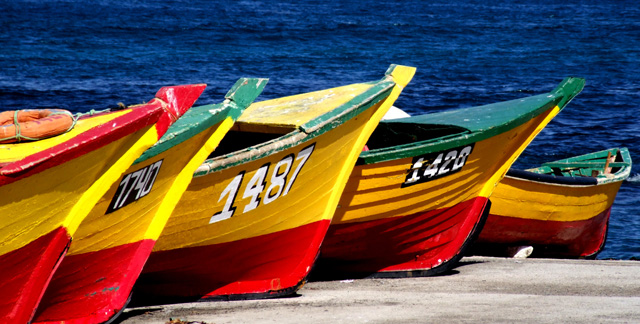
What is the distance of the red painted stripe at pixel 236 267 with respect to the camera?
22.9ft

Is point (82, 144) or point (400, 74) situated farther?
point (400, 74)

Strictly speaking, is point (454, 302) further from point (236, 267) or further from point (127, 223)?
point (127, 223)

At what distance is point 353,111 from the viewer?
7281 millimetres

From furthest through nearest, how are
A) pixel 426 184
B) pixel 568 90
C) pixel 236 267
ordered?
pixel 568 90 < pixel 426 184 < pixel 236 267

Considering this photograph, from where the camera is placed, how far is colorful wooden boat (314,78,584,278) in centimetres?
789

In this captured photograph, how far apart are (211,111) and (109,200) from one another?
1.09 m

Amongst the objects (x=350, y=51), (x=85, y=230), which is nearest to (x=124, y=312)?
(x=85, y=230)

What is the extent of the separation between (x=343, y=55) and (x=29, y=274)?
1149 inches

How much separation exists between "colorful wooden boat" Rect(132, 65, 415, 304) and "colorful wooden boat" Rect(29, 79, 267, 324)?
1.09 ft

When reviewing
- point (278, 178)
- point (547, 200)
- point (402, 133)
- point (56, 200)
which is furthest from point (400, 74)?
point (56, 200)

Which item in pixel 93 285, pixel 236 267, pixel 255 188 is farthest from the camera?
pixel 236 267

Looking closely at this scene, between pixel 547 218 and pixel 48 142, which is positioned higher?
pixel 48 142

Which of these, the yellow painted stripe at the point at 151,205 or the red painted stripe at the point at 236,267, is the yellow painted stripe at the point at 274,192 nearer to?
the red painted stripe at the point at 236,267

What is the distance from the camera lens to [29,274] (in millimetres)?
5137
